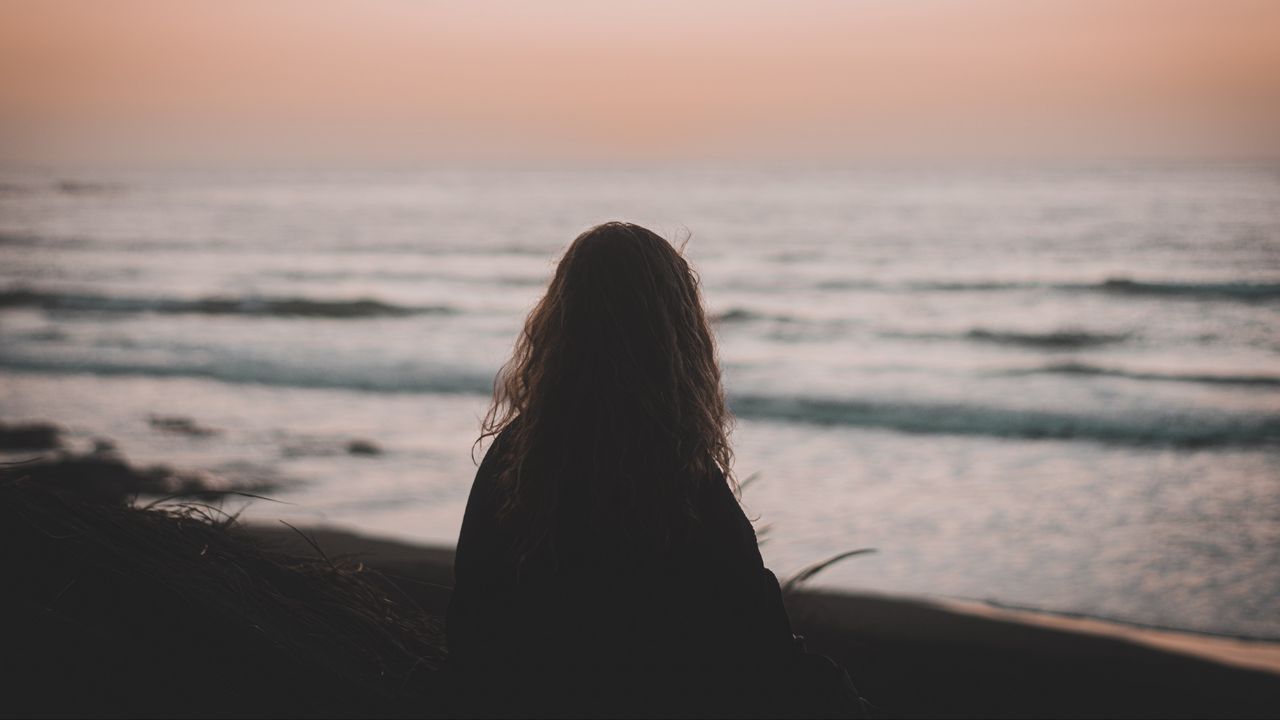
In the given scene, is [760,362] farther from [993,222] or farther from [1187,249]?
[993,222]

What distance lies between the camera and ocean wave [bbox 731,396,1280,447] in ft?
35.0

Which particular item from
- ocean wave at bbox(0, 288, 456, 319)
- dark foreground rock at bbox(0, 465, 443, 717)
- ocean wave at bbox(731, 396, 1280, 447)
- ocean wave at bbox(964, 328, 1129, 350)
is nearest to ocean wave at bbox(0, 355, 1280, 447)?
ocean wave at bbox(731, 396, 1280, 447)

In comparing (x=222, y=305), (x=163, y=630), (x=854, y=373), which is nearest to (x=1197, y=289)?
(x=854, y=373)

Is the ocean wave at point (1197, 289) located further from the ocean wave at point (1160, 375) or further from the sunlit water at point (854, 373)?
the ocean wave at point (1160, 375)

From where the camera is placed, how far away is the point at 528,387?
1.82 meters

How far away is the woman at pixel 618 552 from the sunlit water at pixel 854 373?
64 cm

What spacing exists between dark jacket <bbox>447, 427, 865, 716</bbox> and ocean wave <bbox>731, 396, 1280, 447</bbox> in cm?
983

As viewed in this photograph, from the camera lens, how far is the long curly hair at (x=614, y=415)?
1679mm

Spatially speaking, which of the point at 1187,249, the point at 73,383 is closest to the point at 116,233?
the point at 73,383

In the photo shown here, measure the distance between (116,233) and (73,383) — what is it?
93.3 feet

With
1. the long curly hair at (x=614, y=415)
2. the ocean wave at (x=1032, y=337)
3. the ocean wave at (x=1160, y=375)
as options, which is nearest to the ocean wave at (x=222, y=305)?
the ocean wave at (x=1032, y=337)

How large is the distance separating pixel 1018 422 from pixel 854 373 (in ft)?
12.2

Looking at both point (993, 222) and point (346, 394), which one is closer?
point (346, 394)

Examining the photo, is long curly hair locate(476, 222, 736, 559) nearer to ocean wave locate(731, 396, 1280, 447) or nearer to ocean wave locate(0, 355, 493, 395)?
ocean wave locate(731, 396, 1280, 447)
